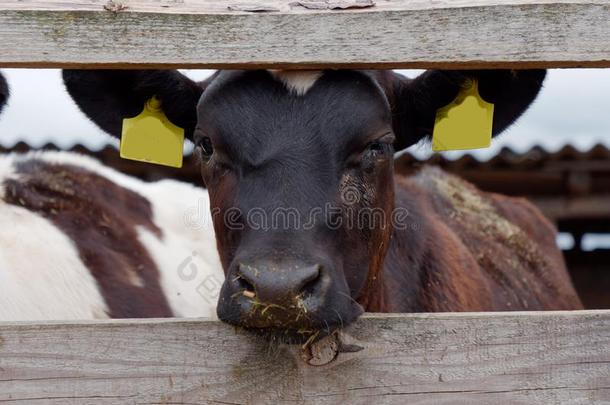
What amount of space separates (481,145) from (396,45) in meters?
0.95

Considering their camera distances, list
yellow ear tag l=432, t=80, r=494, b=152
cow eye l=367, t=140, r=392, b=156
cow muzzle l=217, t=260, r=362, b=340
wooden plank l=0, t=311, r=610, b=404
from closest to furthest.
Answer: wooden plank l=0, t=311, r=610, b=404 → cow muzzle l=217, t=260, r=362, b=340 → cow eye l=367, t=140, r=392, b=156 → yellow ear tag l=432, t=80, r=494, b=152

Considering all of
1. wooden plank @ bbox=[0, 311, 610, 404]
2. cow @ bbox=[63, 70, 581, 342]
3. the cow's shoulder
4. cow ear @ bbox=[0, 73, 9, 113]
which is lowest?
the cow's shoulder

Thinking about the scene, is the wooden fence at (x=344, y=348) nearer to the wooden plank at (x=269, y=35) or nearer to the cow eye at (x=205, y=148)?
the wooden plank at (x=269, y=35)

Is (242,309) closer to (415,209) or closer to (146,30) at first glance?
(146,30)

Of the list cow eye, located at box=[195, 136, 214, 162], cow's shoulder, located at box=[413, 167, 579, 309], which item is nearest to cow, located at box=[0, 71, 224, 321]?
cow eye, located at box=[195, 136, 214, 162]

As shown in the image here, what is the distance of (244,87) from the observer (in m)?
2.65

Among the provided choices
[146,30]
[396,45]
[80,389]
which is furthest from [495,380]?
[146,30]

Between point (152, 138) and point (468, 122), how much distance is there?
1.06 metres

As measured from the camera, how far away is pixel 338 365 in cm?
193

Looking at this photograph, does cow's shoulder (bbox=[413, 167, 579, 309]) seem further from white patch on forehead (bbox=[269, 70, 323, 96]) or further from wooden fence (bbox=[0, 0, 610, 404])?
wooden fence (bbox=[0, 0, 610, 404])

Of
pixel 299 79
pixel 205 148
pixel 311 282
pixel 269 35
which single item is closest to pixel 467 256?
pixel 205 148

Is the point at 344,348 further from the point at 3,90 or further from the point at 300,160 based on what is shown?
the point at 3,90

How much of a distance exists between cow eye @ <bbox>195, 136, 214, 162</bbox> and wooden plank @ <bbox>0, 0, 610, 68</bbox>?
874 mm

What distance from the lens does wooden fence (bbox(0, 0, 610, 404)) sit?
1881mm
